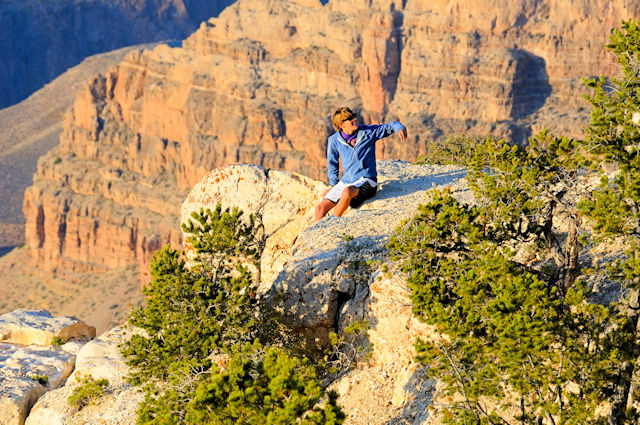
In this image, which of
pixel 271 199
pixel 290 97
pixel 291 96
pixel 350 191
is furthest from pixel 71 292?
pixel 350 191

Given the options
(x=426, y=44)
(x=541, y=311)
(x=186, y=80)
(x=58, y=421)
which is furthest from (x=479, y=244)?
(x=186, y=80)

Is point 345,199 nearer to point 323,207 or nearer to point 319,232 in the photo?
point 323,207

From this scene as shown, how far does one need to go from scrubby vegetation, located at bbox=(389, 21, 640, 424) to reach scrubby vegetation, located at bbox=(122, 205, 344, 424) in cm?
281

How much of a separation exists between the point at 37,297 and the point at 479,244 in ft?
386

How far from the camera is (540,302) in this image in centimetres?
1322

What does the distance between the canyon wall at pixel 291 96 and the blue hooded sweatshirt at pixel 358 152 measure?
9929cm

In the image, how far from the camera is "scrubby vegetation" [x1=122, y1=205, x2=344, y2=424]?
12438mm

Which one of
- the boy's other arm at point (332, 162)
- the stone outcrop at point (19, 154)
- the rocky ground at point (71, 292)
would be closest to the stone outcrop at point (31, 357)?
the boy's other arm at point (332, 162)

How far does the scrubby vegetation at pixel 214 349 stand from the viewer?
1244 cm

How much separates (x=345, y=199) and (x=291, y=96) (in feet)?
365

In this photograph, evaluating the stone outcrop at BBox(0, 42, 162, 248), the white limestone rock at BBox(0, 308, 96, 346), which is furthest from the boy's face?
the stone outcrop at BBox(0, 42, 162, 248)

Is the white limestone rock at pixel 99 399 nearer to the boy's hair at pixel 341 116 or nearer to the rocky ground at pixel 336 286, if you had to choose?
the rocky ground at pixel 336 286

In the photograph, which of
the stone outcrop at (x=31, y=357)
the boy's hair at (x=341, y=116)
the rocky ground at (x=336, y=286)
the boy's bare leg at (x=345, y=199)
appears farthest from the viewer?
the boy's bare leg at (x=345, y=199)

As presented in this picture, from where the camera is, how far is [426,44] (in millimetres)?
126312
